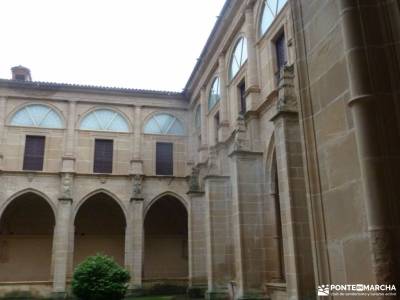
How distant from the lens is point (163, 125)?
23422 mm

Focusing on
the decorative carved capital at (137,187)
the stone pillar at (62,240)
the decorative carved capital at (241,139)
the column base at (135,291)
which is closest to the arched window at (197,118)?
the decorative carved capital at (137,187)

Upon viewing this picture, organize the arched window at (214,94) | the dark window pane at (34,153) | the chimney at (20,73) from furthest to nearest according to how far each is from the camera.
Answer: the chimney at (20,73) < the dark window pane at (34,153) < the arched window at (214,94)

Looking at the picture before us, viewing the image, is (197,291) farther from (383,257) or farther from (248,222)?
(383,257)

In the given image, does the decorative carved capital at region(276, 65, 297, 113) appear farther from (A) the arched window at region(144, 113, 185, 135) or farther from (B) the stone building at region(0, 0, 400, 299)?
(A) the arched window at region(144, 113, 185, 135)

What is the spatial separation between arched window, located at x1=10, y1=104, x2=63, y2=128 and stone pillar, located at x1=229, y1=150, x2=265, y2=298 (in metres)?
12.7

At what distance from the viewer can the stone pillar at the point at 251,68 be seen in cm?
1392

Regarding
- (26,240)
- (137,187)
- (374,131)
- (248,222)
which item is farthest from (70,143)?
(374,131)

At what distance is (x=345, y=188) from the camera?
3.65m

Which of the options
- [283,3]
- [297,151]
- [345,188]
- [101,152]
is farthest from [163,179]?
[345,188]

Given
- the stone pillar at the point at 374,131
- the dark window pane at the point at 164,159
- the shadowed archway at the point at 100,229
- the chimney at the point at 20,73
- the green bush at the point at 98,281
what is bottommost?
the green bush at the point at 98,281

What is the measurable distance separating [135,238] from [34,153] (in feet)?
21.8

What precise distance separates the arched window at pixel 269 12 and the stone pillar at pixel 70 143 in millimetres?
11730

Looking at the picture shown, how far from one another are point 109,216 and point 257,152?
45.7 ft

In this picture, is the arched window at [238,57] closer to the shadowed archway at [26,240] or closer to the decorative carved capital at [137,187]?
the decorative carved capital at [137,187]
